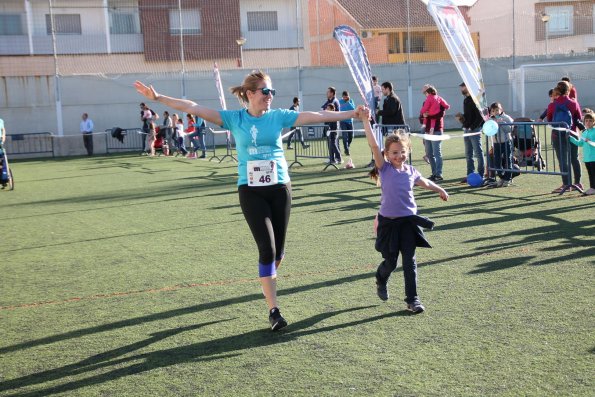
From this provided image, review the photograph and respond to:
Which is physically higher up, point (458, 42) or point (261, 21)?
point (261, 21)

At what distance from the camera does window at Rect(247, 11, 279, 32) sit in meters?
39.7

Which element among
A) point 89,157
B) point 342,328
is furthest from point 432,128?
point 89,157

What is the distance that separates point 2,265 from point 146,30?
29715 mm

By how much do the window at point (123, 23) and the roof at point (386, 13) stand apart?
10.7 metres

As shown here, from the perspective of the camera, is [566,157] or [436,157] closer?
[566,157]

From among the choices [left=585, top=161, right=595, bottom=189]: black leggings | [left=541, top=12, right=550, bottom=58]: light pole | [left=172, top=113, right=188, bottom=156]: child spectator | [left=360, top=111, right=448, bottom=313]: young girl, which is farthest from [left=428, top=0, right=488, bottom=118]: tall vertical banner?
[left=541, top=12, right=550, bottom=58]: light pole

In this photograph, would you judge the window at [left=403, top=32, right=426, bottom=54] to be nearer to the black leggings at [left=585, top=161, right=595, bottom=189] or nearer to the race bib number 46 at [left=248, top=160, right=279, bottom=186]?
the black leggings at [left=585, top=161, right=595, bottom=189]

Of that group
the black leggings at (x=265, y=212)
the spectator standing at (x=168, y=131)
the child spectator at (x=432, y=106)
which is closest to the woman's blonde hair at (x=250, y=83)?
the black leggings at (x=265, y=212)

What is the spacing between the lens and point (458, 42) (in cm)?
1357

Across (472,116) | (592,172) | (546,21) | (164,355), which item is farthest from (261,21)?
(164,355)

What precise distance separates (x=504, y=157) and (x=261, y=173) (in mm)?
10100

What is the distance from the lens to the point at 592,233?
961 cm

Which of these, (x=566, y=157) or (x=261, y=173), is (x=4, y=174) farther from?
(x=261, y=173)

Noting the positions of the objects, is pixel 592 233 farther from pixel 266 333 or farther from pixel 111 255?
pixel 111 255
